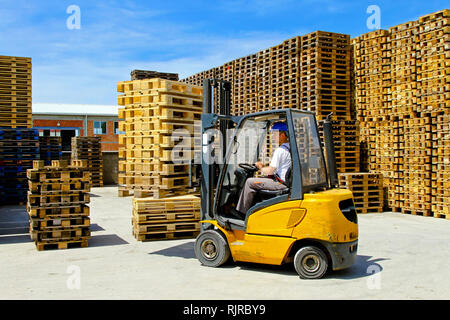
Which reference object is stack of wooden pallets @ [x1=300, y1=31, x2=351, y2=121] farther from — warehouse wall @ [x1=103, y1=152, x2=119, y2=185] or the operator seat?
warehouse wall @ [x1=103, y1=152, x2=119, y2=185]

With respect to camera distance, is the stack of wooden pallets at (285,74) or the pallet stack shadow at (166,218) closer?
the pallet stack shadow at (166,218)

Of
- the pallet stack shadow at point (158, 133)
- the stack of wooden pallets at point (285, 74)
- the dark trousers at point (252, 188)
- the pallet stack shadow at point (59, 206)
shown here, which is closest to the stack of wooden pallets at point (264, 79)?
the stack of wooden pallets at point (285, 74)

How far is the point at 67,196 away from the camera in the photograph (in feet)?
26.8

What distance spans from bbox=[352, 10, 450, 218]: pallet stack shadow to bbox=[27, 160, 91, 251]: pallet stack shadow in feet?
28.7

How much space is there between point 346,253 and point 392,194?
769cm

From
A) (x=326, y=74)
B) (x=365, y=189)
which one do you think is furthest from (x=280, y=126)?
(x=326, y=74)

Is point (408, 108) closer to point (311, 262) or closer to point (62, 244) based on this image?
point (311, 262)

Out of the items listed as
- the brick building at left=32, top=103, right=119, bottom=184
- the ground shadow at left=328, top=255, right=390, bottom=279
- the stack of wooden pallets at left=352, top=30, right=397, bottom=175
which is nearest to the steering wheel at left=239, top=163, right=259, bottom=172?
the ground shadow at left=328, top=255, right=390, bottom=279

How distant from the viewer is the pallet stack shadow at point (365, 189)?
41.3 ft

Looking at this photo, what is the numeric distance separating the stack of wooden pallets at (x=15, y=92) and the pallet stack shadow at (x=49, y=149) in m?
1.60

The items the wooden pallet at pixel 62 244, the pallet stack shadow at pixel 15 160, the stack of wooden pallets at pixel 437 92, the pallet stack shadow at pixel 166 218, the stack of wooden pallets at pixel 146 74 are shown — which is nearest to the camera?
the wooden pallet at pixel 62 244

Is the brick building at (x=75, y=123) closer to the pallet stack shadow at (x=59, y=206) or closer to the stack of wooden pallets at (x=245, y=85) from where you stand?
the stack of wooden pallets at (x=245, y=85)

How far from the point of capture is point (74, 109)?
42469 mm
